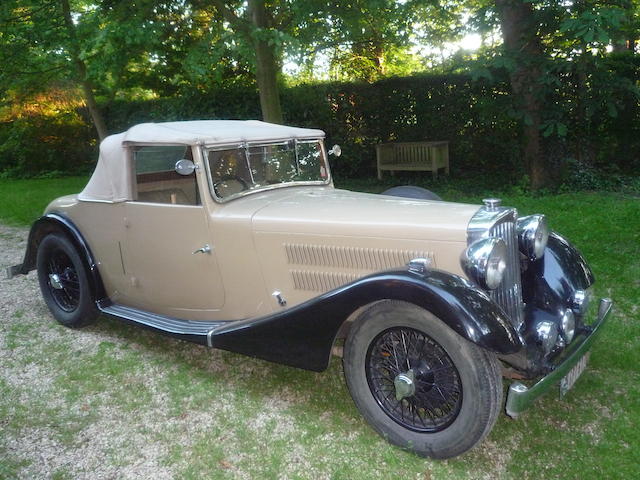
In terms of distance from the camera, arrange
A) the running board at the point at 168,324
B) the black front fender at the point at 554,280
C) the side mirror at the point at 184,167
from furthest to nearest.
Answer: the running board at the point at 168,324
the side mirror at the point at 184,167
the black front fender at the point at 554,280

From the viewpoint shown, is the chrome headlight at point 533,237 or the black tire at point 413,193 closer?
the chrome headlight at point 533,237

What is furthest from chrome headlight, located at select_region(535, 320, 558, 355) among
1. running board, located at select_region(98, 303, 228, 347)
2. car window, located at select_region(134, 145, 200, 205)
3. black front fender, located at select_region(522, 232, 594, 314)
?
car window, located at select_region(134, 145, 200, 205)

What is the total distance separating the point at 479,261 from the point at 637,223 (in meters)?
5.40

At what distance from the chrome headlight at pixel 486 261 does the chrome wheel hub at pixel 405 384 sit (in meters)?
0.60

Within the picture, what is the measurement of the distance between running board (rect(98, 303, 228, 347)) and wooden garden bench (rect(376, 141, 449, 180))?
25.7 feet

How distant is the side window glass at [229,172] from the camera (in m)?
3.68

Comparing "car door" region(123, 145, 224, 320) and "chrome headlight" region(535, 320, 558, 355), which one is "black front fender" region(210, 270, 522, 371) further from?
"car door" region(123, 145, 224, 320)

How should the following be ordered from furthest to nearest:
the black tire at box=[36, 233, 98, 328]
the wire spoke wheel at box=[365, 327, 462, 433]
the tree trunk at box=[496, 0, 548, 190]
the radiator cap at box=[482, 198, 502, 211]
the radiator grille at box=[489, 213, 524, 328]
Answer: the tree trunk at box=[496, 0, 548, 190] → the black tire at box=[36, 233, 98, 328] → the radiator cap at box=[482, 198, 502, 211] → the radiator grille at box=[489, 213, 524, 328] → the wire spoke wheel at box=[365, 327, 462, 433]

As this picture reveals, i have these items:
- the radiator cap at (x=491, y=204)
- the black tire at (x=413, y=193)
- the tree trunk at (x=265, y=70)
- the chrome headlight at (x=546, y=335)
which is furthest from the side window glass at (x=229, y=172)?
the tree trunk at (x=265, y=70)

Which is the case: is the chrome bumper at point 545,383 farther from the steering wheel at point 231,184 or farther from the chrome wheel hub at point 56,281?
the chrome wheel hub at point 56,281

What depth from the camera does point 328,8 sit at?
7848 millimetres

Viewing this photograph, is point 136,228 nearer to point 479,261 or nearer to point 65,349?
point 65,349

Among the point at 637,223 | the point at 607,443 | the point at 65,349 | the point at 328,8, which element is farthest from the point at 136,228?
the point at 637,223

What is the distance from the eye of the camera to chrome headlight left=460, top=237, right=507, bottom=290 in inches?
107
